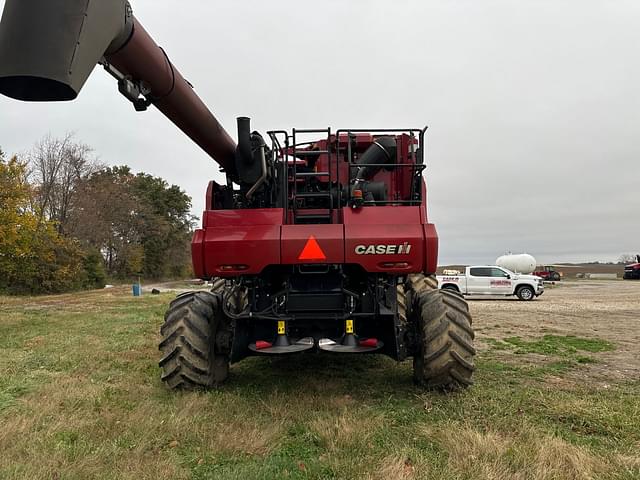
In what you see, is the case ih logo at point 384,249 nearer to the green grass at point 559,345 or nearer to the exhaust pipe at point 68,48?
the exhaust pipe at point 68,48

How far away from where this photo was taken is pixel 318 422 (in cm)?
397

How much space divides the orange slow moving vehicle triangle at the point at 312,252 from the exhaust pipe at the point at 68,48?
6.43 ft

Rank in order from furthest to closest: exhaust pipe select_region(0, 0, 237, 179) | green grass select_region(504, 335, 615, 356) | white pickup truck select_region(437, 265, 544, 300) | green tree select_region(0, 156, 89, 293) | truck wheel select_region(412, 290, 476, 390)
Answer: white pickup truck select_region(437, 265, 544, 300), green tree select_region(0, 156, 89, 293), green grass select_region(504, 335, 615, 356), truck wheel select_region(412, 290, 476, 390), exhaust pipe select_region(0, 0, 237, 179)

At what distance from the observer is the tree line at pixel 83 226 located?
79.2 ft

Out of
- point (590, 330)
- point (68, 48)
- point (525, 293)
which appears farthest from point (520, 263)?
point (68, 48)

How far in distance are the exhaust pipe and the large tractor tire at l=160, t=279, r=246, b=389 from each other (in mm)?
2380

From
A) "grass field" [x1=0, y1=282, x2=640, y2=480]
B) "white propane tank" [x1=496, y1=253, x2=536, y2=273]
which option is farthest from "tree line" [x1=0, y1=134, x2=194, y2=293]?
"white propane tank" [x1=496, y1=253, x2=536, y2=273]

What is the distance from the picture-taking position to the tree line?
950 inches

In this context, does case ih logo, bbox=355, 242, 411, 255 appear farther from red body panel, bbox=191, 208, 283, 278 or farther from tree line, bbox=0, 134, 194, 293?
tree line, bbox=0, 134, 194, 293

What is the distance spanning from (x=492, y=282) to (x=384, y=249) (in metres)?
20.1

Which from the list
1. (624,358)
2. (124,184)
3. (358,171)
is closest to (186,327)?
(358,171)

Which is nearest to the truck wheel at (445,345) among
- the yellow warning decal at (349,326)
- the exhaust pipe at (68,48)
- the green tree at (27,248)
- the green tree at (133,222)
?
the yellow warning decal at (349,326)

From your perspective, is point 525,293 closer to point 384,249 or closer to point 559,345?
point 559,345

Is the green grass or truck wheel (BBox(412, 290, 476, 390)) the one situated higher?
truck wheel (BBox(412, 290, 476, 390))
